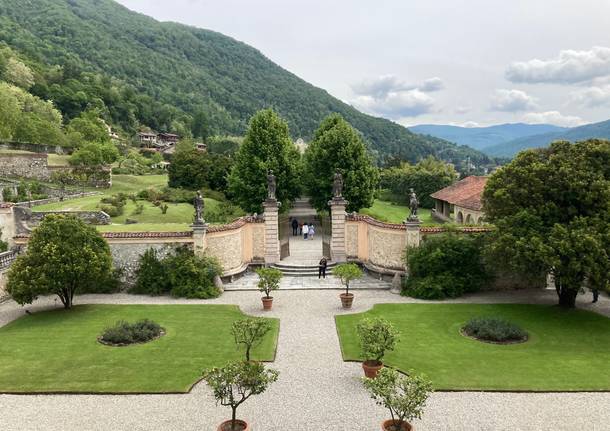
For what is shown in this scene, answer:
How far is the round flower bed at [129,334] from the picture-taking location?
1602cm

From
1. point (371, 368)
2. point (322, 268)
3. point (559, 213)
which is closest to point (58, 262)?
point (322, 268)

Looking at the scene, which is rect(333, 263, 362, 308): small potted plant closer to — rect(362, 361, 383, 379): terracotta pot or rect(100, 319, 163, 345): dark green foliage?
rect(362, 361, 383, 379): terracotta pot

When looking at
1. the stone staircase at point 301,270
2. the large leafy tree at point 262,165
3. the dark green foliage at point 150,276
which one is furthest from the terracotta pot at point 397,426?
the large leafy tree at point 262,165

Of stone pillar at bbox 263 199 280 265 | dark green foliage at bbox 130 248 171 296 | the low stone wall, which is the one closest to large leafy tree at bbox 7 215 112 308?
dark green foliage at bbox 130 248 171 296

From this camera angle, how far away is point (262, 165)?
127 feet

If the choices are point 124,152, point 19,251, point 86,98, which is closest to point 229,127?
point 86,98

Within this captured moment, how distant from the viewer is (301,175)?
41969 mm

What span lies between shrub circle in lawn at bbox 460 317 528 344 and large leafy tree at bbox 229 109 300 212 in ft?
81.7

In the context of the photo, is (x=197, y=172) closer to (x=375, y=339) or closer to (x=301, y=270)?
(x=301, y=270)

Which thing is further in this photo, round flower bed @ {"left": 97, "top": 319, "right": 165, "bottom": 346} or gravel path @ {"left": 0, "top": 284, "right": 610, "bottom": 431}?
round flower bed @ {"left": 97, "top": 319, "right": 165, "bottom": 346}

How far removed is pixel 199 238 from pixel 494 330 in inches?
574

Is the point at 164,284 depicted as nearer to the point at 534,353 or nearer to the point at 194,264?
the point at 194,264

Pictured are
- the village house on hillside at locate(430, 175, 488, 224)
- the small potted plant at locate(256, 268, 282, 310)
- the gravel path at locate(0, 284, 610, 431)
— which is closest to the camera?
the gravel path at locate(0, 284, 610, 431)

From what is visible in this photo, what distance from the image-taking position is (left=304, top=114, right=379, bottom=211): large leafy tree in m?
38.8
